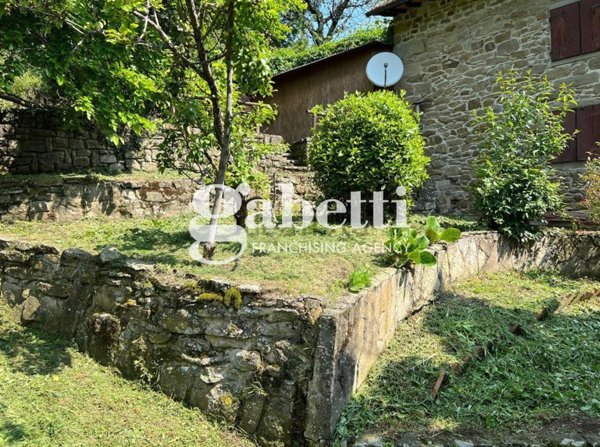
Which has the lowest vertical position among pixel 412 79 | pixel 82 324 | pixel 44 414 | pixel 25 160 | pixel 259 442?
pixel 259 442

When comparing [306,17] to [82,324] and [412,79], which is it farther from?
[82,324]

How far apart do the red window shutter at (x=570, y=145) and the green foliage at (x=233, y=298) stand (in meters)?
6.69

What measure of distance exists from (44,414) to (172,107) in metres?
3.21

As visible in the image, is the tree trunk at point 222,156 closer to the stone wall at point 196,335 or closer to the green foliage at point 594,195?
the stone wall at point 196,335

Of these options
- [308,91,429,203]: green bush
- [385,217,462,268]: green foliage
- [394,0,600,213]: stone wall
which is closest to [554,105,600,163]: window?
[394,0,600,213]: stone wall

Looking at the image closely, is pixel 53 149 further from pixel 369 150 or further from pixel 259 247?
pixel 369 150

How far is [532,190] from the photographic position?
6031 mm

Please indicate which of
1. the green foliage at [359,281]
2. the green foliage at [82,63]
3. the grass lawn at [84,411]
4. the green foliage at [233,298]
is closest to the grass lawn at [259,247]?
the green foliage at [359,281]

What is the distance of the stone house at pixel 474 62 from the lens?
7.35 metres

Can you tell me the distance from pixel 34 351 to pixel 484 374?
3.94 m

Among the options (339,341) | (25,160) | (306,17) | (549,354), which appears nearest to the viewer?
(339,341)

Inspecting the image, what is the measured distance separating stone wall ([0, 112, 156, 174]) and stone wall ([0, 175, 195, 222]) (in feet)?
2.19

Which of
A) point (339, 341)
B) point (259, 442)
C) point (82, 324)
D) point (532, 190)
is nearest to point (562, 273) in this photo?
point (532, 190)

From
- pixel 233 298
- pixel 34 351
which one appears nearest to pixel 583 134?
pixel 233 298
